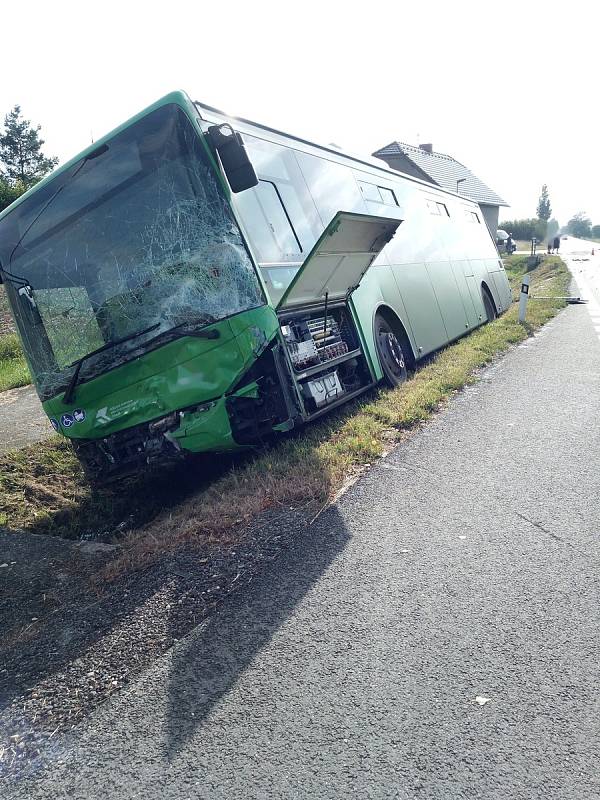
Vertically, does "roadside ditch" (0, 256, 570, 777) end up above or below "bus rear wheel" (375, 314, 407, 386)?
below

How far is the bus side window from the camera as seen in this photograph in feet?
17.9

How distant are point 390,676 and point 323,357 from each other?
392 centimetres

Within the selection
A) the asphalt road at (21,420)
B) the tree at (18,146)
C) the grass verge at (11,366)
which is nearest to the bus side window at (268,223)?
the asphalt road at (21,420)

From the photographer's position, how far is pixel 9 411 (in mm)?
9828

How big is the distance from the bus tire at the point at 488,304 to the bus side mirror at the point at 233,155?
1024 centimetres

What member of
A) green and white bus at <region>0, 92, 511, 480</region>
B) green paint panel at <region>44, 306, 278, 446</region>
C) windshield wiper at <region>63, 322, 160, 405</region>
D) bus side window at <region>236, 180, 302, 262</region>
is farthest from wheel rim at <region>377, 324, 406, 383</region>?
windshield wiper at <region>63, 322, 160, 405</region>

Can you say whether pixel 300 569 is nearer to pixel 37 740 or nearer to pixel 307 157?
pixel 37 740

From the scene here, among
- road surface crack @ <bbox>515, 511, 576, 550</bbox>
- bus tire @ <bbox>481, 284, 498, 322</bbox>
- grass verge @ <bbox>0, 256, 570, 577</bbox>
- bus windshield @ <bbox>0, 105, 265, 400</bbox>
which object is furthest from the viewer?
bus tire @ <bbox>481, 284, 498, 322</bbox>

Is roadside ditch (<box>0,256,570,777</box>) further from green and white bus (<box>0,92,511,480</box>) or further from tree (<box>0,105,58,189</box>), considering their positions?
tree (<box>0,105,58,189</box>)

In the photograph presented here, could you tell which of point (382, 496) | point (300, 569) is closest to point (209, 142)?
point (382, 496)

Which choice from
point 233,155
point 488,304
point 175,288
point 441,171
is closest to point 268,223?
point 233,155

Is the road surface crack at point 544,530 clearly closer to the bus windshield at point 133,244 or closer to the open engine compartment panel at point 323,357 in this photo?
the open engine compartment panel at point 323,357

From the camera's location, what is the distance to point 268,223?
19.1 ft

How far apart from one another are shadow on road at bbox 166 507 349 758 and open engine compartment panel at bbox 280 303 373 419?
5.90 feet
